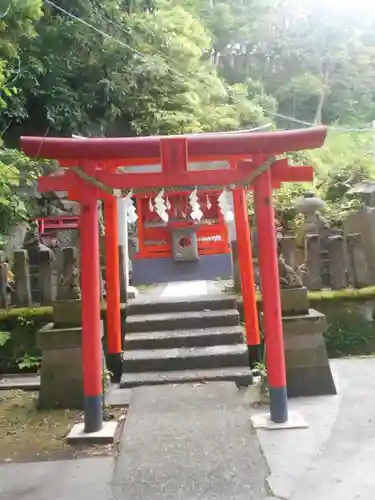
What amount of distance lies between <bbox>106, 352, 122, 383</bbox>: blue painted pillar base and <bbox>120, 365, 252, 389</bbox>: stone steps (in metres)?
0.57

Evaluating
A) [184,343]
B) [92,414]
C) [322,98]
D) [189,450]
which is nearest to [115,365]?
[184,343]

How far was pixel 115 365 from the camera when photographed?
22.3 ft

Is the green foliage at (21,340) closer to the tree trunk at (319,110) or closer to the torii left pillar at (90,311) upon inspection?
the torii left pillar at (90,311)

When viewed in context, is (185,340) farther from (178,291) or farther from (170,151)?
(170,151)

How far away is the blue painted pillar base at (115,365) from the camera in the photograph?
6.78 m

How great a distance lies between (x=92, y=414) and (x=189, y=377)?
5.16ft

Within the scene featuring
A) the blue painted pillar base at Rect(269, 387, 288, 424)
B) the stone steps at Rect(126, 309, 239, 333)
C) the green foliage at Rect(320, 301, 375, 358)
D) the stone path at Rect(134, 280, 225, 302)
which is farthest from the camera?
the stone path at Rect(134, 280, 225, 302)

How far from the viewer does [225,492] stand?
344 centimetres

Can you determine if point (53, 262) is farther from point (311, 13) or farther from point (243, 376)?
point (311, 13)

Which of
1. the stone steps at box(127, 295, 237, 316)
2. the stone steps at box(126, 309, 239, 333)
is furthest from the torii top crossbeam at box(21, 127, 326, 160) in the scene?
the stone steps at box(127, 295, 237, 316)

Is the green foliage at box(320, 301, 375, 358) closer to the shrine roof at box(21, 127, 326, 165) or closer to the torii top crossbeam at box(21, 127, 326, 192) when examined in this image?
the torii top crossbeam at box(21, 127, 326, 192)

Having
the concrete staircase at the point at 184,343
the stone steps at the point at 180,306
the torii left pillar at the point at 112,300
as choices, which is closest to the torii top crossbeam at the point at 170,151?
the torii left pillar at the point at 112,300

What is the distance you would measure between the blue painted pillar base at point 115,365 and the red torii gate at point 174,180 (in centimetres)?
185

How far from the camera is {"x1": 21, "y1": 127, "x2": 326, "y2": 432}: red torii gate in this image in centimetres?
482
